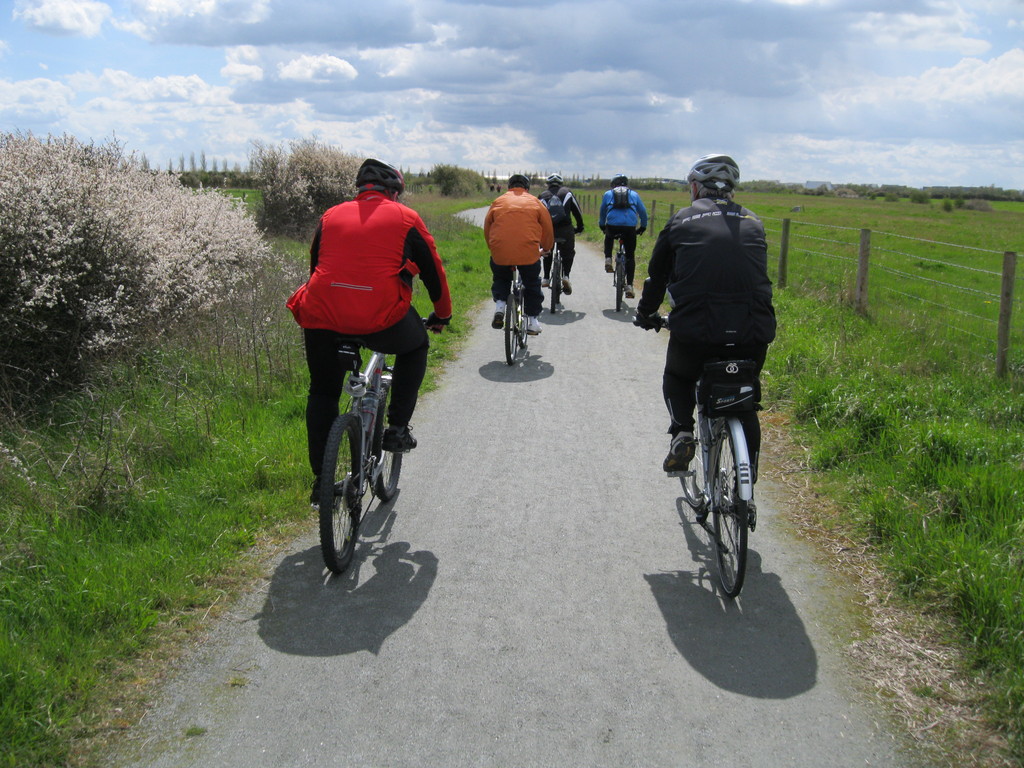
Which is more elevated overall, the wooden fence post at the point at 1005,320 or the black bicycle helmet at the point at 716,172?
the black bicycle helmet at the point at 716,172

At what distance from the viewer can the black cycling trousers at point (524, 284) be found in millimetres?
9219

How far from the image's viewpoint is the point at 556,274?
12516mm

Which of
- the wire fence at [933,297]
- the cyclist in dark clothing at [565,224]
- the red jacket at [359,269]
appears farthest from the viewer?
the cyclist in dark clothing at [565,224]

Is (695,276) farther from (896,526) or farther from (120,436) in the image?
(120,436)

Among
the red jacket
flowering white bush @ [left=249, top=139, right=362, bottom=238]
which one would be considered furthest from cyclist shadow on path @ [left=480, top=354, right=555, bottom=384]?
flowering white bush @ [left=249, top=139, right=362, bottom=238]

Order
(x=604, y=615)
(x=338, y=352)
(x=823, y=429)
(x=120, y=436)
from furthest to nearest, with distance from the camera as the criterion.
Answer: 1. (x=823, y=429)
2. (x=120, y=436)
3. (x=338, y=352)
4. (x=604, y=615)

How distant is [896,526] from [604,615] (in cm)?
181

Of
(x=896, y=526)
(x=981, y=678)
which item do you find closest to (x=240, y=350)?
(x=896, y=526)

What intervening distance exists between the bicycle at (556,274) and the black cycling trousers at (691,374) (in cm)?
795

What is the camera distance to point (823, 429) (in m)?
6.28

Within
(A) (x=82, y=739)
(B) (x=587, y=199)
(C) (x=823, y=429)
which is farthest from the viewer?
(B) (x=587, y=199)

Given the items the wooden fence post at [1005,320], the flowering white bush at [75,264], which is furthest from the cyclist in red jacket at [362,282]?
the wooden fence post at [1005,320]

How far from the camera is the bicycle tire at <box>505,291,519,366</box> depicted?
29.1 ft

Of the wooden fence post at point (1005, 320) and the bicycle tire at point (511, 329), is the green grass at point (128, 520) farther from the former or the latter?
the wooden fence post at point (1005, 320)
